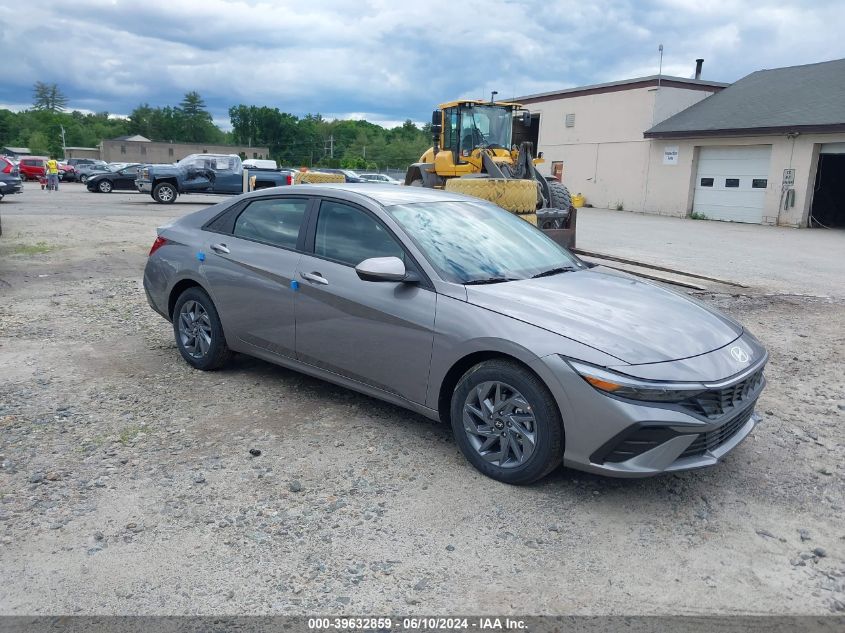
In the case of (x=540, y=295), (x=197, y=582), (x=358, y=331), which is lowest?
(x=197, y=582)

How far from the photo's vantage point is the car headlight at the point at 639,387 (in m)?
3.35

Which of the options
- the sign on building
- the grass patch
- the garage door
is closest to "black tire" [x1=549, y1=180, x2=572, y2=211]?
the grass patch

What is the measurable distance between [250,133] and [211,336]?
12643cm

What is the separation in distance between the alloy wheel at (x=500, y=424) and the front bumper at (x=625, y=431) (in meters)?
0.22

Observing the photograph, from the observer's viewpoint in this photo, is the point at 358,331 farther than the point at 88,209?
No

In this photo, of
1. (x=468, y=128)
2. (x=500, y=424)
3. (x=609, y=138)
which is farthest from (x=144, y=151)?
(x=500, y=424)

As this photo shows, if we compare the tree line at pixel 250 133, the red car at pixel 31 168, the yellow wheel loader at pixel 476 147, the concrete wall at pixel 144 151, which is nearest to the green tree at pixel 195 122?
the tree line at pixel 250 133

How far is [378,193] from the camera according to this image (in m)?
4.89

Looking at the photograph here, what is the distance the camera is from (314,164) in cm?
11669

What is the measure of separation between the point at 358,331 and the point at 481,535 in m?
1.58

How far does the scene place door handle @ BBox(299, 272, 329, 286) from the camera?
462cm

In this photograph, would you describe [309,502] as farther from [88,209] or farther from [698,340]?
[88,209]

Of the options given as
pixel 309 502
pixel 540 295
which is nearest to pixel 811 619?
pixel 540 295

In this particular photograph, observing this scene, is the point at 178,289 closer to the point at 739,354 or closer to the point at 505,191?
the point at 739,354
